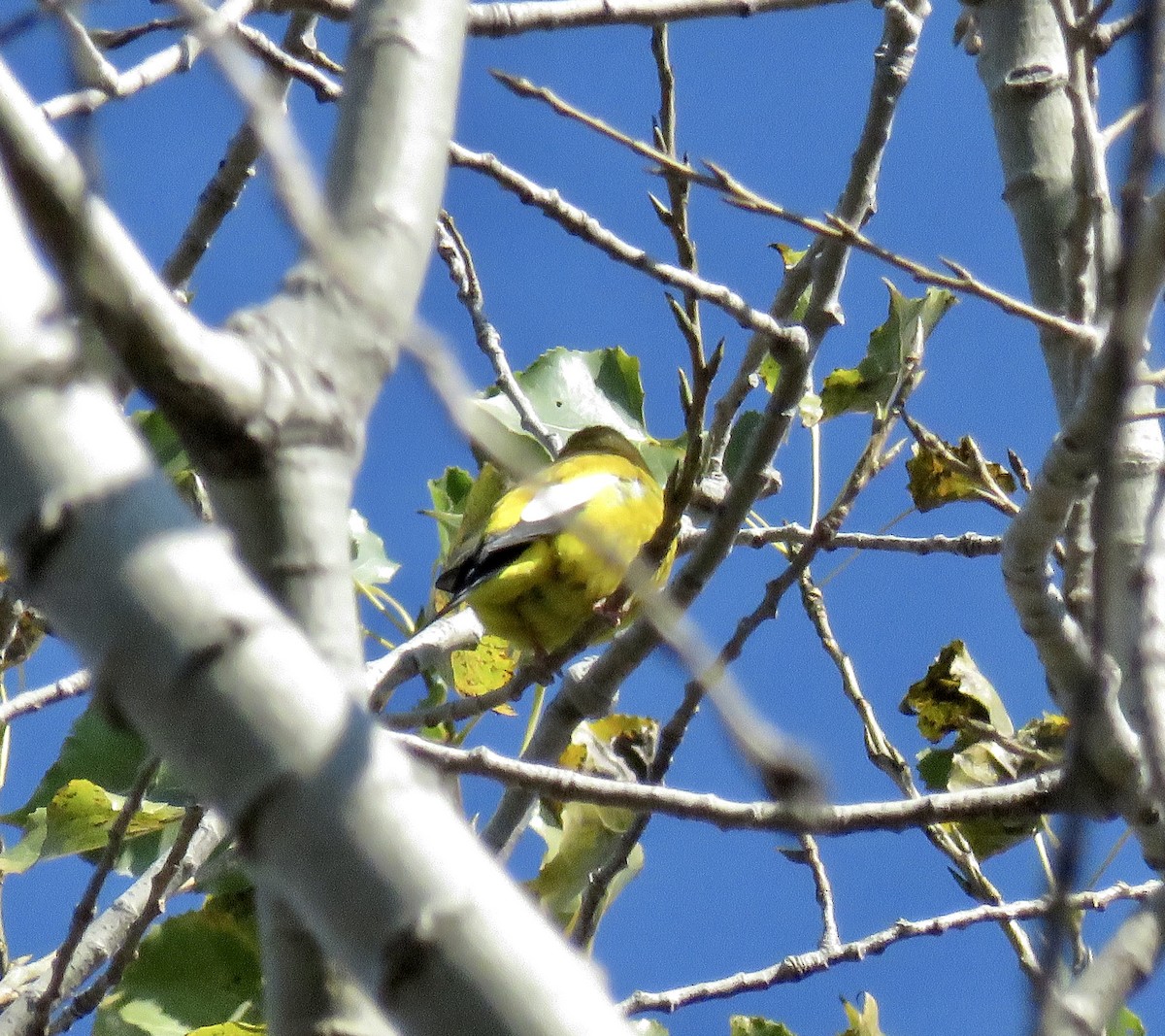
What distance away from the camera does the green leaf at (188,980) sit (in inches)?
111

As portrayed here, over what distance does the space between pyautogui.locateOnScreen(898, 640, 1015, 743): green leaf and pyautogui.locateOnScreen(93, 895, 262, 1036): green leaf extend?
142cm

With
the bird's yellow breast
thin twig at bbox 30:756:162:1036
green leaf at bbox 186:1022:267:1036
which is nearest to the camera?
thin twig at bbox 30:756:162:1036

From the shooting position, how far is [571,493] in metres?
4.59

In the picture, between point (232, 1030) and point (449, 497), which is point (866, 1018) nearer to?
point (232, 1030)

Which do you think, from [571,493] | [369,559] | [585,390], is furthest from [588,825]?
[571,493]

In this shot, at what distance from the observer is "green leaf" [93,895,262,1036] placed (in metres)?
2.82

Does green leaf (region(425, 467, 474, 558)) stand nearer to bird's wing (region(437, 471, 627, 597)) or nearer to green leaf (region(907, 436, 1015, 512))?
bird's wing (region(437, 471, 627, 597))

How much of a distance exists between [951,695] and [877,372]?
0.69 metres

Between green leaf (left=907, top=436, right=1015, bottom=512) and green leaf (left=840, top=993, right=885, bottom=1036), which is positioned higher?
green leaf (left=907, top=436, right=1015, bottom=512)

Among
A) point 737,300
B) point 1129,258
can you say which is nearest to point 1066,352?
point 737,300

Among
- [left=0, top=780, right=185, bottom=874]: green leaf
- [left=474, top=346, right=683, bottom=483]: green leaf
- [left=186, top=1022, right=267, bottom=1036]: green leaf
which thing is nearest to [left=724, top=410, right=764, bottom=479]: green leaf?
[left=474, top=346, right=683, bottom=483]: green leaf

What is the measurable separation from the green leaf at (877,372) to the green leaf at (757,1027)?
1.25 meters

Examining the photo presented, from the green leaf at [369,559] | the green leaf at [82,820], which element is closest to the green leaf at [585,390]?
the green leaf at [369,559]

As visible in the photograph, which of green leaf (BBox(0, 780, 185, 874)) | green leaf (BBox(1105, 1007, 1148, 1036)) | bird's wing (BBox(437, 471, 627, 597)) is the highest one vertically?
bird's wing (BBox(437, 471, 627, 597))
